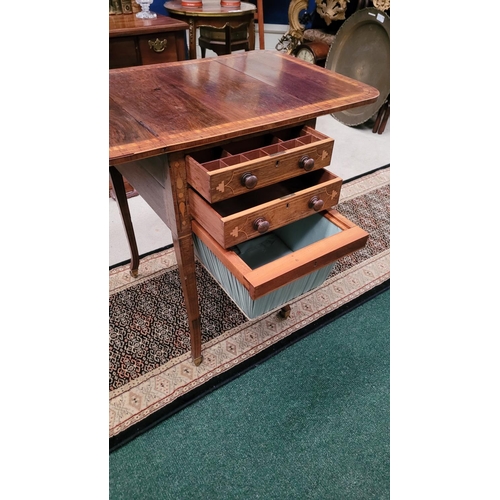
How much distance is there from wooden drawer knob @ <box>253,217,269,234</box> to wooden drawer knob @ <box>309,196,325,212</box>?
0.42 ft

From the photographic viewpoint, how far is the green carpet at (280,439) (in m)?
0.93


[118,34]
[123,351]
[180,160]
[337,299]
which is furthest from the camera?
[118,34]

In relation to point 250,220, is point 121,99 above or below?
above

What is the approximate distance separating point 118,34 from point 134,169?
1.21 meters

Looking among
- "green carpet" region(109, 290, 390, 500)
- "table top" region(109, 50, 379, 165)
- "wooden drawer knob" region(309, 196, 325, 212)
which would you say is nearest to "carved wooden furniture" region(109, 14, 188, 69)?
"table top" region(109, 50, 379, 165)

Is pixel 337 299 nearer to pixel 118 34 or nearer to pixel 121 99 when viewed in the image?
pixel 121 99

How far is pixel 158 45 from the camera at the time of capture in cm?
194

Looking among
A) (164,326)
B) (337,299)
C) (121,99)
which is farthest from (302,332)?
(121,99)

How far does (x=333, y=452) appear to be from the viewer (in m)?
1.00

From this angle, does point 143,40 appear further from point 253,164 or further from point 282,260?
point 282,260

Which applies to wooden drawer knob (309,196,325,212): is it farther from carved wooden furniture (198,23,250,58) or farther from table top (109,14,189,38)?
carved wooden furniture (198,23,250,58)

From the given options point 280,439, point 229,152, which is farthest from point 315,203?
point 280,439

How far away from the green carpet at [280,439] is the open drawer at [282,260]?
33 centimetres

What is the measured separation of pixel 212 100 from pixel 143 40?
1323mm
